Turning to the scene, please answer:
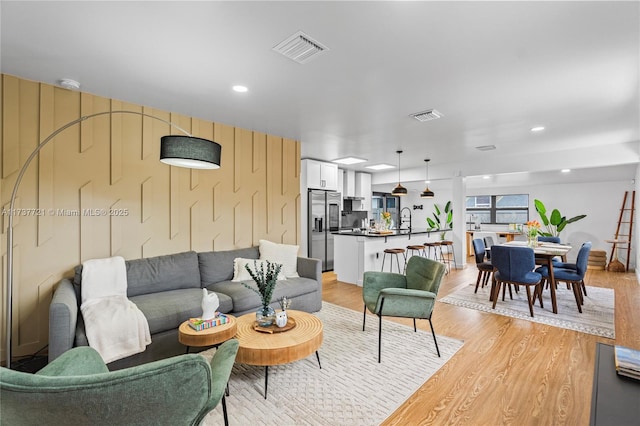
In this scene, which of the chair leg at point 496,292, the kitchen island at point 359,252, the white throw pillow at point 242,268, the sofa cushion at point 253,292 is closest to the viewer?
the sofa cushion at point 253,292

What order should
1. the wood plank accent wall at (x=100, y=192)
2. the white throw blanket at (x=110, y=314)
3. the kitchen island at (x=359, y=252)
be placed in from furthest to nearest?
the kitchen island at (x=359, y=252) < the wood plank accent wall at (x=100, y=192) < the white throw blanket at (x=110, y=314)

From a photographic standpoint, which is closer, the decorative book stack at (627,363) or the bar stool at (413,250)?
the decorative book stack at (627,363)

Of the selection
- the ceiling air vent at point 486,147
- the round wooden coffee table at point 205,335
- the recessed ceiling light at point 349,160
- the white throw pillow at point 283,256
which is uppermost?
the ceiling air vent at point 486,147

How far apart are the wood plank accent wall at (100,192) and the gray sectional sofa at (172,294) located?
30 cm

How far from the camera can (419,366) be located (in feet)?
8.89

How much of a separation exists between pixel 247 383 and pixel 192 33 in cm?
261

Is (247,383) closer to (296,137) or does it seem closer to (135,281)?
(135,281)

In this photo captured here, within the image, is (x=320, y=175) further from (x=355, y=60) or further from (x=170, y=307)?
(x=170, y=307)

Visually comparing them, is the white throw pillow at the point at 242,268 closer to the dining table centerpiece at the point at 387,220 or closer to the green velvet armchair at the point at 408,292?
the green velvet armchair at the point at 408,292

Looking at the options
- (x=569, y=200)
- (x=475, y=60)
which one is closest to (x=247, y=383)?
(x=475, y=60)

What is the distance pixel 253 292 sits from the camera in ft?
11.3

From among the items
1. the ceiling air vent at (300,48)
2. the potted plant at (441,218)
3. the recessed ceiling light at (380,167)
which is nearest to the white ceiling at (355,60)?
the ceiling air vent at (300,48)

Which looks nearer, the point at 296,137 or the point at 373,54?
the point at 373,54

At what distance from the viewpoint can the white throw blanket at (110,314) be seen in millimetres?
2426
